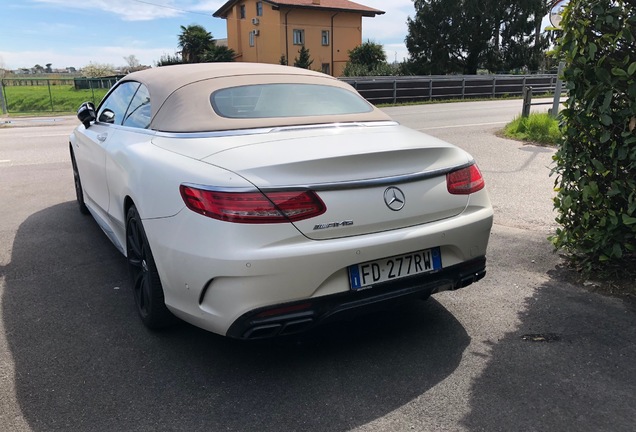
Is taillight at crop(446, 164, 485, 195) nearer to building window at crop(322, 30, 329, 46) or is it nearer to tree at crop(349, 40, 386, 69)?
tree at crop(349, 40, 386, 69)

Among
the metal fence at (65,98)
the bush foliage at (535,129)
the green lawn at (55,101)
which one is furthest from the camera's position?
the green lawn at (55,101)

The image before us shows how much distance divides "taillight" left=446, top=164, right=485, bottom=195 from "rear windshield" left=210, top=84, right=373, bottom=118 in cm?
100

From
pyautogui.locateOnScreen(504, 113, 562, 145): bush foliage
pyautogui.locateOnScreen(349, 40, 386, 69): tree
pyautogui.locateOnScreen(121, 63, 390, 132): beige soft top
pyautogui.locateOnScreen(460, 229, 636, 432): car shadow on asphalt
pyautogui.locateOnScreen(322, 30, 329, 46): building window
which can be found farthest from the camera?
pyautogui.locateOnScreen(322, 30, 329, 46): building window

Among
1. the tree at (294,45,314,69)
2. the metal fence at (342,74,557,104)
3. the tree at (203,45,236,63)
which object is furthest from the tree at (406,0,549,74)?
the metal fence at (342,74,557,104)

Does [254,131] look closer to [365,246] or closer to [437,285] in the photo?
[365,246]

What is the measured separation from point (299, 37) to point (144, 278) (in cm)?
4766

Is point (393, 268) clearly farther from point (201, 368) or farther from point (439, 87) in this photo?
point (439, 87)

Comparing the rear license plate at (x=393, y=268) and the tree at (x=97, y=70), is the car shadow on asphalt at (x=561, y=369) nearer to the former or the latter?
the rear license plate at (x=393, y=268)

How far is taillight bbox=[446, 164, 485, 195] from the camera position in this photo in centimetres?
302

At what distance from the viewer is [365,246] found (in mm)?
2650

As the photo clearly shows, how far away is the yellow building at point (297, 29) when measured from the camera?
4675 cm

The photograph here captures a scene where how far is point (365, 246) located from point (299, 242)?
337 millimetres

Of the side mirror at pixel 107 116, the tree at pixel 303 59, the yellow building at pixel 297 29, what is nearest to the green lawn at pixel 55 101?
the yellow building at pixel 297 29

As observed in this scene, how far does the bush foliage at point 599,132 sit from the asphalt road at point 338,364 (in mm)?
451
